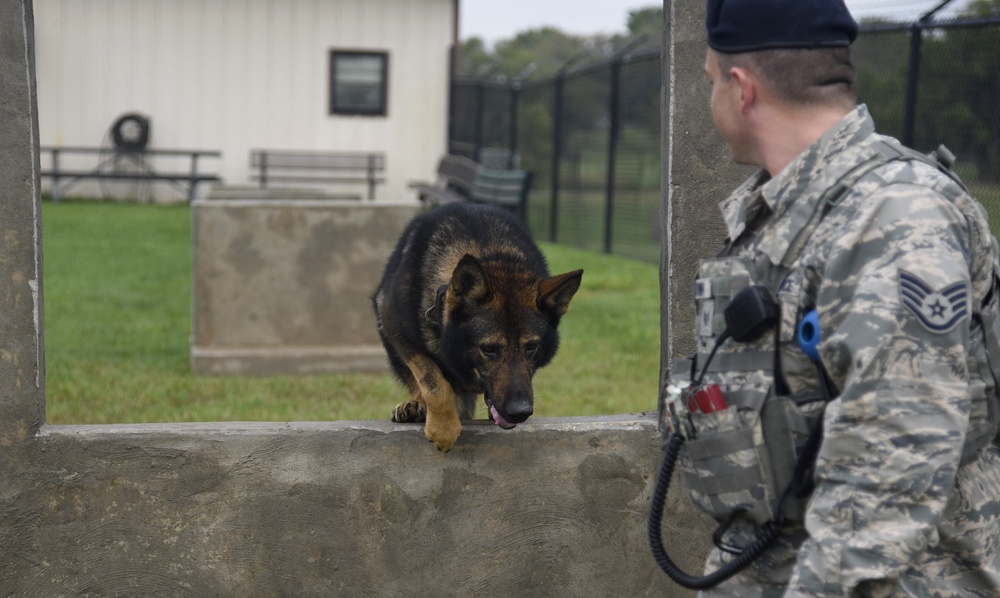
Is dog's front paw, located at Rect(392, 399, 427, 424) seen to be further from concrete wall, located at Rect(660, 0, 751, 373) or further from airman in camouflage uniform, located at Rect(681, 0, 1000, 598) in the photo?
airman in camouflage uniform, located at Rect(681, 0, 1000, 598)

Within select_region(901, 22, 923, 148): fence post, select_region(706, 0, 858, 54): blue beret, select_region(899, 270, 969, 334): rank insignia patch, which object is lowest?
select_region(899, 270, 969, 334): rank insignia patch

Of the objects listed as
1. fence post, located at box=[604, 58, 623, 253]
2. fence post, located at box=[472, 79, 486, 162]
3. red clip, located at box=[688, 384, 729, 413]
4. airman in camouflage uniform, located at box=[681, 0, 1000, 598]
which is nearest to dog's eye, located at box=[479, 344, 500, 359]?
airman in camouflage uniform, located at box=[681, 0, 1000, 598]

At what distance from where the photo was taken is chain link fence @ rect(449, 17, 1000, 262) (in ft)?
33.5

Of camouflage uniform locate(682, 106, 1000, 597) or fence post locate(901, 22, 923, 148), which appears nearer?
camouflage uniform locate(682, 106, 1000, 597)

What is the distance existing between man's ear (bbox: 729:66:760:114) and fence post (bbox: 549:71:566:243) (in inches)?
578

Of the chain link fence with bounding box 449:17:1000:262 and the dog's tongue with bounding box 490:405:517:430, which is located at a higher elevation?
the chain link fence with bounding box 449:17:1000:262

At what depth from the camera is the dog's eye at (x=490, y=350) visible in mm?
4020

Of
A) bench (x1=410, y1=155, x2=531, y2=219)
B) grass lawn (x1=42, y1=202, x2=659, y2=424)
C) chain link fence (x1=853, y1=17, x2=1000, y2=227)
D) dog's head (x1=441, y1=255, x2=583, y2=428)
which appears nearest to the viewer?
dog's head (x1=441, y1=255, x2=583, y2=428)

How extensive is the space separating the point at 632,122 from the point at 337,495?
11.6m

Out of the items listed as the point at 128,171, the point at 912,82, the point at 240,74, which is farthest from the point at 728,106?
the point at 128,171

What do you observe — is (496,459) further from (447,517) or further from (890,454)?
(890,454)

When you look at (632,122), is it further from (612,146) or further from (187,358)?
(187,358)

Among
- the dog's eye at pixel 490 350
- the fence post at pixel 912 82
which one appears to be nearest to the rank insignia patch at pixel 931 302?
the dog's eye at pixel 490 350

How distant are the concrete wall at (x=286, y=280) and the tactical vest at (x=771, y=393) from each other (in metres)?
5.96
